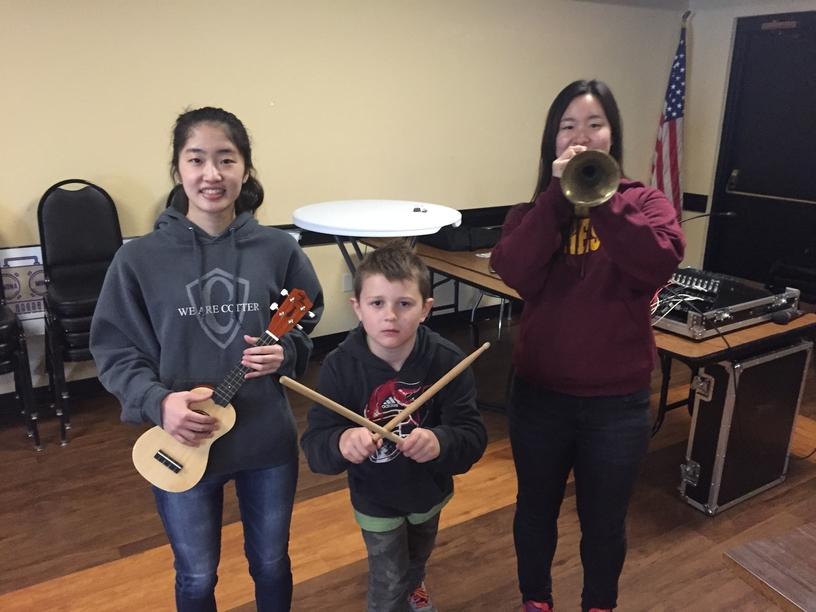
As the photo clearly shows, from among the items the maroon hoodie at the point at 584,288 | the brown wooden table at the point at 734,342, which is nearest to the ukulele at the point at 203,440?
the maroon hoodie at the point at 584,288

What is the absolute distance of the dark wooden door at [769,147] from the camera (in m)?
4.70

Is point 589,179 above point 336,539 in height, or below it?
above

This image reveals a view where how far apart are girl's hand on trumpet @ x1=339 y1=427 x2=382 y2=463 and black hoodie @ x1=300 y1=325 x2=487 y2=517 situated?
5 centimetres

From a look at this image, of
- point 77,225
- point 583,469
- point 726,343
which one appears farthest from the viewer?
point 77,225

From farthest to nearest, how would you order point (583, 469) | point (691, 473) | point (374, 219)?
1. point (374, 219)
2. point (691, 473)
3. point (583, 469)

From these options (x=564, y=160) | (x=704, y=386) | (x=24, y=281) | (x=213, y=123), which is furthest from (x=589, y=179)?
(x=24, y=281)

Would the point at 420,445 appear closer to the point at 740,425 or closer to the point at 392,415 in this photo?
the point at 392,415

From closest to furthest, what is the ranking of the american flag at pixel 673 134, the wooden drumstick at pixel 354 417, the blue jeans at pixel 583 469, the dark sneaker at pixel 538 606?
the wooden drumstick at pixel 354 417 < the blue jeans at pixel 583 469 < the dark sneaker at pixel 538 606 < the american flag at pixel 673 134

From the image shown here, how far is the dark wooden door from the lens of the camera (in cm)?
470

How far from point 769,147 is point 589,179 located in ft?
14.5

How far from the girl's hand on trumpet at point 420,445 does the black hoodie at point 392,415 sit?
0.13ft

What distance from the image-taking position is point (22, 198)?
3.21m

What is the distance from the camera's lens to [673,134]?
521 centimetres

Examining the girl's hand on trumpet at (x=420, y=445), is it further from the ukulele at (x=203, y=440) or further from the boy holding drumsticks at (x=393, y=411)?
the ukulele at (x=203, y=440)
